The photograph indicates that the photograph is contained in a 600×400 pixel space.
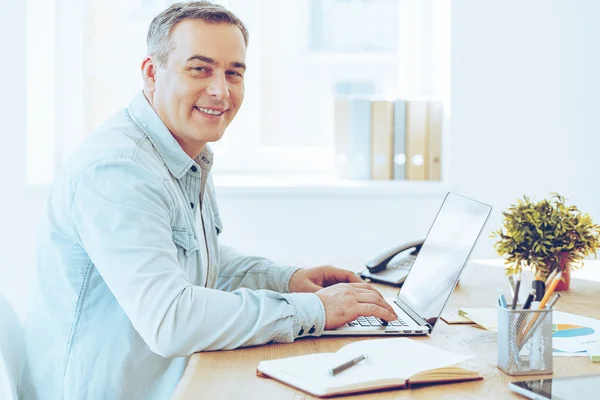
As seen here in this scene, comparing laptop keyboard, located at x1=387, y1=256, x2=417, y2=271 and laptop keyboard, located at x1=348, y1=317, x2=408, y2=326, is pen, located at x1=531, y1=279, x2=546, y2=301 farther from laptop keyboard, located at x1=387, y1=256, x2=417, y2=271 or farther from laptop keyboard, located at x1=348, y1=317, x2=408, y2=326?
laptop keyboard, located at x1=387, y1=256, x2=417, y2=271

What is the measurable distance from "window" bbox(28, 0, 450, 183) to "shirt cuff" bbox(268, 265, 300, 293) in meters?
1.47

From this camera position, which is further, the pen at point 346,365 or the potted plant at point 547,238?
the potted plant at point 547,238

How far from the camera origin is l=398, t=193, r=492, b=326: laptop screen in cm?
136

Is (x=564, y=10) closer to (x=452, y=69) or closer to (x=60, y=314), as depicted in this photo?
(x=452, y=69)

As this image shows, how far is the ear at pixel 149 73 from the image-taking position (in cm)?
159

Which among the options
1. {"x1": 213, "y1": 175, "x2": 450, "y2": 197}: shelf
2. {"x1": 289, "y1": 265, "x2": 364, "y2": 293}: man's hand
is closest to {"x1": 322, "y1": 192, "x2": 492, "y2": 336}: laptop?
{"x1": 289, "y1": 265, "x2": 364, "y2": 293}: man's hand

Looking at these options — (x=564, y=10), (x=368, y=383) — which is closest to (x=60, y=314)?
(x=368, y=383)

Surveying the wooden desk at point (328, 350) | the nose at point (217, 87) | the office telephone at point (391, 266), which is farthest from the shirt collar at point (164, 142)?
the office telephone at point (391, 266)

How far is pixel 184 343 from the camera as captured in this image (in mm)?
1205

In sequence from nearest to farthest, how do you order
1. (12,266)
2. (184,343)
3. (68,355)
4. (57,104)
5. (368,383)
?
1. (368,383)
2. (184,343)
3. (68,355)
4. (12,266)
5. (57,104)

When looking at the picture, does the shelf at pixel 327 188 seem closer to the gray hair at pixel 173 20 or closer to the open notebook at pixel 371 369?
the gray hair at pixel 173 20

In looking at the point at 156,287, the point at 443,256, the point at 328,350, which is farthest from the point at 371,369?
the point at 443,256

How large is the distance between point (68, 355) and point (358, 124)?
1.79m

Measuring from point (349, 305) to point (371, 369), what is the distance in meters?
0.26
